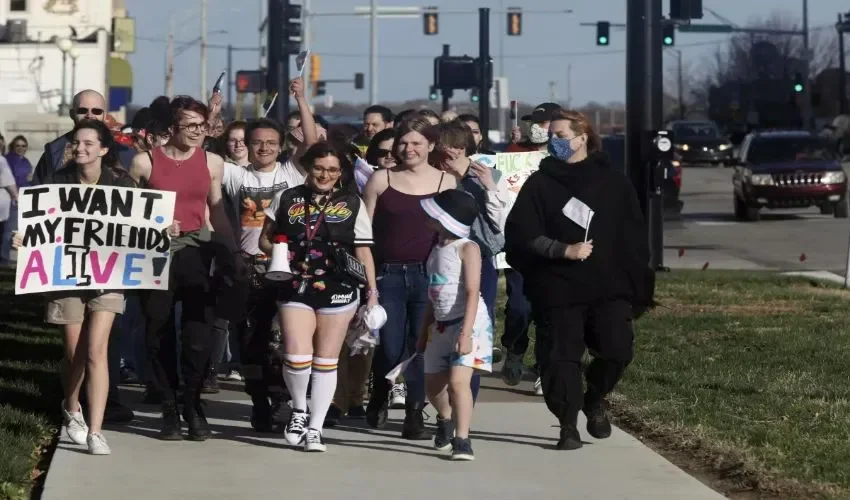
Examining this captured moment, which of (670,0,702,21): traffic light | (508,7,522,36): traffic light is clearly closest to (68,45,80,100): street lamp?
(508,7,522,36): traffic light

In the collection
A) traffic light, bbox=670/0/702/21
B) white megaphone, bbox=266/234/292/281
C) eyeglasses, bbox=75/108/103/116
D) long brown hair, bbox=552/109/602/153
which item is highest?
traffic light, bbox=670/0/702/21

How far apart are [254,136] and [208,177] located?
863mm

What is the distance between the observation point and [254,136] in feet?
34.3

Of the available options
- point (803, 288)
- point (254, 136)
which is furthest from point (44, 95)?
point (254, 136)

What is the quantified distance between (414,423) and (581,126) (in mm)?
1877

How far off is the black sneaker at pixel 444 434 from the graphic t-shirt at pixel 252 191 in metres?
1.92

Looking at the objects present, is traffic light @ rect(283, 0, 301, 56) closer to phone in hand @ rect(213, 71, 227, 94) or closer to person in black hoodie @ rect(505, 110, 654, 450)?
phone in hand @ rect(213, 71, 227, 94)

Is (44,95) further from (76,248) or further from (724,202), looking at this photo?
(76,248)

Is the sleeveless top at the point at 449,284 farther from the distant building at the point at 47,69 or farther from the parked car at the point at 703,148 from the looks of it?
the distant building at the point at 47,69

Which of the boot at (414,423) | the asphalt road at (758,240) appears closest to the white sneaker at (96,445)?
the boot at (414,423)

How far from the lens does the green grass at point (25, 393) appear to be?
328 inches

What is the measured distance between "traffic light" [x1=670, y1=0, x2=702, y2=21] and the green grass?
805cm

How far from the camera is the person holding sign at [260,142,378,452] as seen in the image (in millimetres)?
9125

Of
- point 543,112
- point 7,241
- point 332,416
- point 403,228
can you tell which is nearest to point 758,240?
point 7,241
